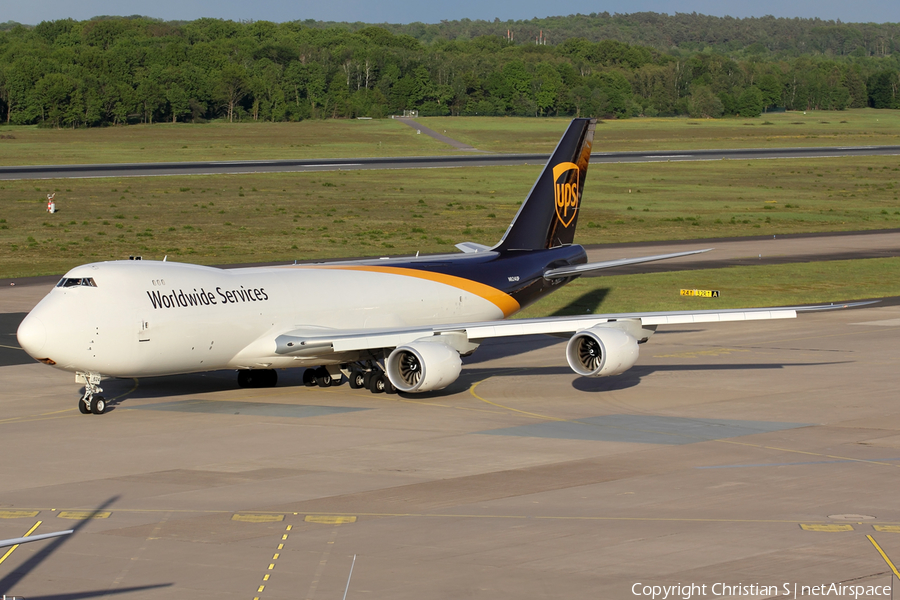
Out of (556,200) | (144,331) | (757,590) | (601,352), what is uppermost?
(556,200)

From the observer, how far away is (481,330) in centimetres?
3412

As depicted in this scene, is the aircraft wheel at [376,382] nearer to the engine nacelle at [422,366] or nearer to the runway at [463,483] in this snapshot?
the runway at [463,483]

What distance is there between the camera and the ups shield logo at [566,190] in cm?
4444

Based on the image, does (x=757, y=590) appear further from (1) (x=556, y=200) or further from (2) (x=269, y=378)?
(1) (x=556, y=200)

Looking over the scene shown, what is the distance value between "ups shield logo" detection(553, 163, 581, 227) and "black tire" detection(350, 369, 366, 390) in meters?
12.5

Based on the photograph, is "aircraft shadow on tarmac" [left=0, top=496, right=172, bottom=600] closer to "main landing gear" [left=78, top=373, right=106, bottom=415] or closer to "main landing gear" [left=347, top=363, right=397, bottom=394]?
"main landing gear" [left=78, top=373, right=106, bottom=415]

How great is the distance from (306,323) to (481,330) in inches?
227

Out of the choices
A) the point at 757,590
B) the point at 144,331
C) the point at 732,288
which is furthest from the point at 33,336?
the point at 732,288

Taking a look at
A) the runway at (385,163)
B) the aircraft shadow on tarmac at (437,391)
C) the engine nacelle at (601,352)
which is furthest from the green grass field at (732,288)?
the runway at (385,163)

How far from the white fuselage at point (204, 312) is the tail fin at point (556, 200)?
587cm

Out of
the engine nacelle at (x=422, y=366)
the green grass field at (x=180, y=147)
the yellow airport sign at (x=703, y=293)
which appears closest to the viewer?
the engine nacelle at (x=422, y=366)

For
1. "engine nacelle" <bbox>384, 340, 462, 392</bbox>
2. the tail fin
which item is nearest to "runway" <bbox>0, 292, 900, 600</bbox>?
"engine nacelle" <bbox>384, 340, 462, 392</bbox>

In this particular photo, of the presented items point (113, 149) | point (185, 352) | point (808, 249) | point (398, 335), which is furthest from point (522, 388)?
point (113, 149)

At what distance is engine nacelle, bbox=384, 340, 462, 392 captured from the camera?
32.7 meters
